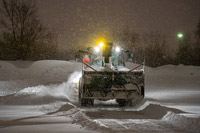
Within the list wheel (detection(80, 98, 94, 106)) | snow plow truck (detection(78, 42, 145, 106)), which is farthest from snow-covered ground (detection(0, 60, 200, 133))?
snow plow truck (detection(78, 42, 145, 106))

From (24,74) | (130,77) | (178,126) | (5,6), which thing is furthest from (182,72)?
(178,126)

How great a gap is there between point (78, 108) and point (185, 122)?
18.8 ft

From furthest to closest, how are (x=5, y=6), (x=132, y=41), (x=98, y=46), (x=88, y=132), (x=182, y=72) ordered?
(x=132, y=41)
(x=5, y=6)
(x=182, y=72)
(x=98, y=46)
(x=88, y=132)

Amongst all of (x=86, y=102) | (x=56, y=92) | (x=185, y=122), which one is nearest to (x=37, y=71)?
(x=56, y=92)

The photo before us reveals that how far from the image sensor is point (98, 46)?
1603 cm

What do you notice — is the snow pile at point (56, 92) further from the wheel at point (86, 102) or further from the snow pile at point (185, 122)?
the snow pile at point (185, 122)

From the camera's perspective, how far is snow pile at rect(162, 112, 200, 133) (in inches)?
320

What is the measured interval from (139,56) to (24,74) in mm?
33065

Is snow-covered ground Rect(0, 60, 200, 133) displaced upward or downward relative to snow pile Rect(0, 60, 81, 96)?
downward

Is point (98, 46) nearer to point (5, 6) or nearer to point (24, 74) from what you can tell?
point (24, 74)

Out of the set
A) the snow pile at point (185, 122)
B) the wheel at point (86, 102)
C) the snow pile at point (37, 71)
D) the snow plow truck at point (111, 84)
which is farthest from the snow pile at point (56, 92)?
the snow pile at point (37, 71)

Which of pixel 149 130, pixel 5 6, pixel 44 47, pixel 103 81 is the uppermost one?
pixel 5 6

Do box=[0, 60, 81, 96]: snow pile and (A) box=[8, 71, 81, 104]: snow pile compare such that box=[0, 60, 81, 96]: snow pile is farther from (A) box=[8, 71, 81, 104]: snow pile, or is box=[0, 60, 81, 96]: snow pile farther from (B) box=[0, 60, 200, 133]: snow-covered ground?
(A) box=[8, 71, 81, 104]: snow pile

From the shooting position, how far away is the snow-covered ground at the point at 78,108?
28.0ft
